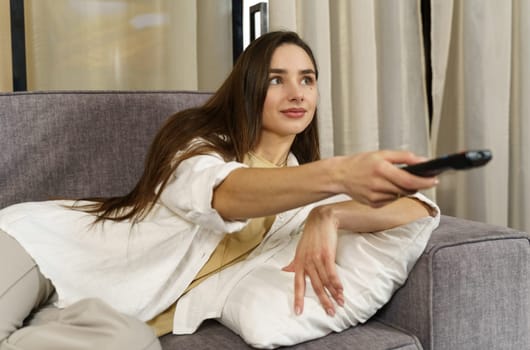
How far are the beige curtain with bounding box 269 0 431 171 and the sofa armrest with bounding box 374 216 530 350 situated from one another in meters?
0.94

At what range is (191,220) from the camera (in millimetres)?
1155

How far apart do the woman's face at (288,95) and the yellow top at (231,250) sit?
8 cm

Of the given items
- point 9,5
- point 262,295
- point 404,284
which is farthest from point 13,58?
point 404,284

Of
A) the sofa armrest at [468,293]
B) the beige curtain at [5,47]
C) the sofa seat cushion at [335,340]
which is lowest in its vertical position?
the sofa seat cushion at [335,340]

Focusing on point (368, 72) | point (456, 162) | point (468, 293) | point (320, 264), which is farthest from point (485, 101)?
point (456, 162)

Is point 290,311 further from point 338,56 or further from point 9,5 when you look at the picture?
point 9,5

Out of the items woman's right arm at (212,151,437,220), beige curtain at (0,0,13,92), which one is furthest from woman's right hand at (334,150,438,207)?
beige curtain at (0,0,13,92)

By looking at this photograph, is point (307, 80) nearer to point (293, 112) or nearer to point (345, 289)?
point (293, 112)

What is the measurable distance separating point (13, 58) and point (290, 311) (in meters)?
1.35

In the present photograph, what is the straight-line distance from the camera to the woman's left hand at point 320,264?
3.73 feet

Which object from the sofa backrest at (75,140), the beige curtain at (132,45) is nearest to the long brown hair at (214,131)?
the sofa backrest at (75,140)

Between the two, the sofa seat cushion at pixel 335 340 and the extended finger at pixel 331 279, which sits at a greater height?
the extended finger at pixel 331 279

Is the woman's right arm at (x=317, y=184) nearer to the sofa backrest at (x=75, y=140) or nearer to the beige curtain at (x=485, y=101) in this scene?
the sofa backrest at (x=75, y=140)

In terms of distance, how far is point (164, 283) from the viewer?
1.23 m
